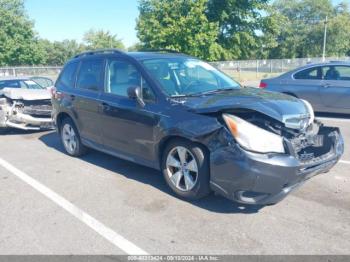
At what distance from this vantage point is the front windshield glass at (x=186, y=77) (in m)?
4.64

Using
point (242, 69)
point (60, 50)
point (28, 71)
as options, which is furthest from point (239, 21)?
point (60, 50)

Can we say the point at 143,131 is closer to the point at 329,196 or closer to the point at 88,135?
the point at 88,135

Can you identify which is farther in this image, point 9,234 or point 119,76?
point 119,76

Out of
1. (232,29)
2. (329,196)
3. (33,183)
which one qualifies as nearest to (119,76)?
(33,183)

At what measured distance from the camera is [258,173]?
3521 mm

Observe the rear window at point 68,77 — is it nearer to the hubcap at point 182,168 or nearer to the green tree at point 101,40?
the hubcap at point 182,168

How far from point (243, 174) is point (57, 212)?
7.12 ft

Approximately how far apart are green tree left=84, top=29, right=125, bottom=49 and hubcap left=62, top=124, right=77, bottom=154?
79439 mm

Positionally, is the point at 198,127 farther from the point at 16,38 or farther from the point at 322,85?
the point at 16,38

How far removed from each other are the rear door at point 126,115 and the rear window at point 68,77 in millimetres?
1145

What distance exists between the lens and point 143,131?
4.64m

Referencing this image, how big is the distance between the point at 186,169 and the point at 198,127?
A: 589mm

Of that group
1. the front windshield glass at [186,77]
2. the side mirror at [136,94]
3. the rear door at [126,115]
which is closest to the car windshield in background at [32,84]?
the rear door at [126,115]

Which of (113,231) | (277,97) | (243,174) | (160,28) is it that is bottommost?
(113,231)
